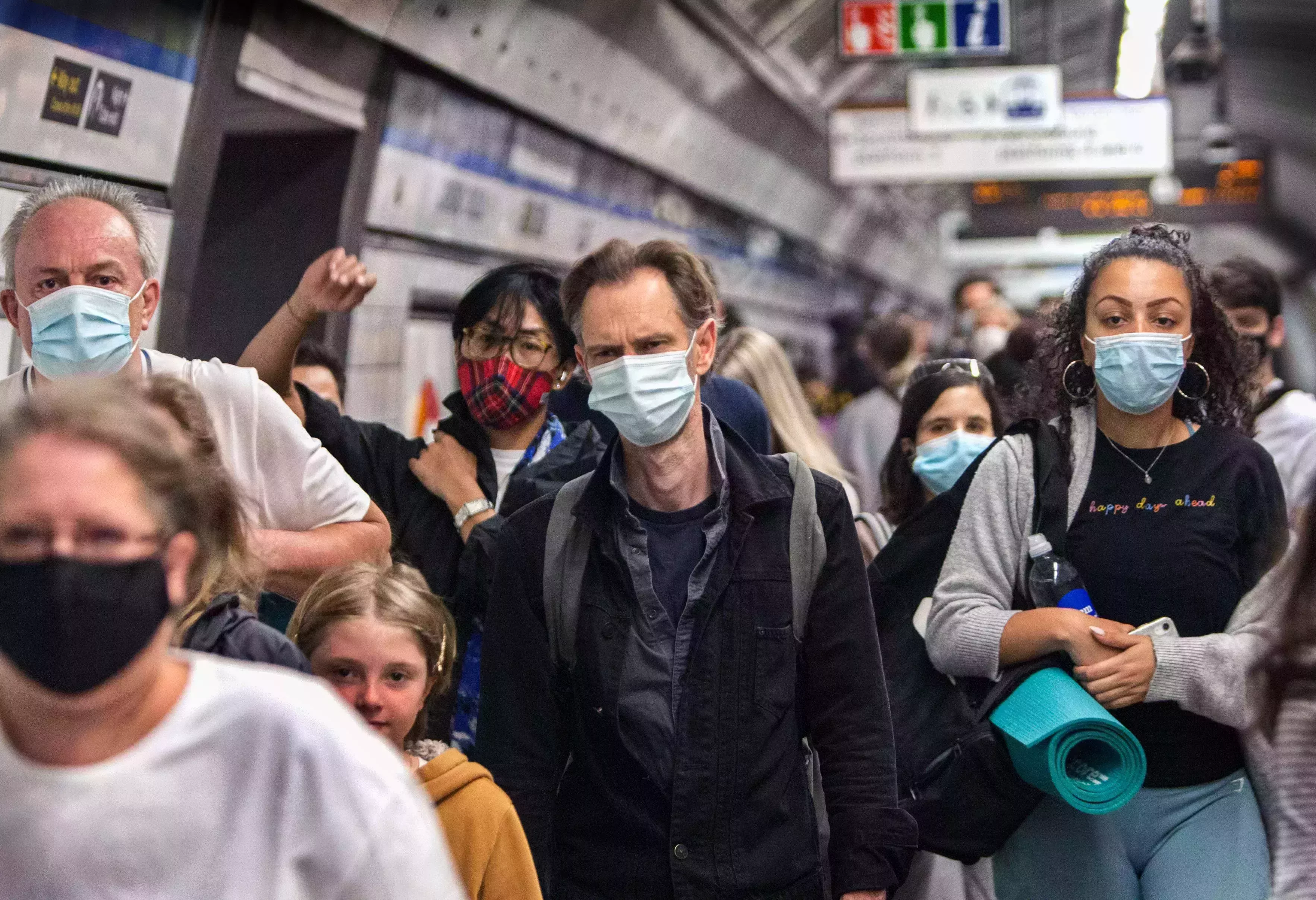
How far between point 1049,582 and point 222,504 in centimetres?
181

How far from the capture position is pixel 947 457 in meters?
4.53

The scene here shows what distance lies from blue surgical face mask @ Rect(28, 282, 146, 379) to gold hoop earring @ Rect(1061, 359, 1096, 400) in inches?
79.4

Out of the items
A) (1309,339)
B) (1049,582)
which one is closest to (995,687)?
(1049,582)

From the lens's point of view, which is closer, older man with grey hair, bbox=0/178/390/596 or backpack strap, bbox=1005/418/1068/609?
older man with grey hair, bbox=0/178/390/596

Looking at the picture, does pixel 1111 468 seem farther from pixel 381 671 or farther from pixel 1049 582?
pixel 381 671

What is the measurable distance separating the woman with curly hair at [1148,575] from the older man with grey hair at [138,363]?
4.38 ft

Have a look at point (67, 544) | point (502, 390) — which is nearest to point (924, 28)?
point (502, 390)

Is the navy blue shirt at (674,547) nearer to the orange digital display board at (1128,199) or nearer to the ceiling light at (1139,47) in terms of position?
the ceiling light at (1139,47)

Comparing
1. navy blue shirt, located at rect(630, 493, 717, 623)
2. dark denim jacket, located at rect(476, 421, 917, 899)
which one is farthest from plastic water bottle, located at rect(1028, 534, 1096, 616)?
navy blue shirt, located at rect(630, 493, 717, 623)

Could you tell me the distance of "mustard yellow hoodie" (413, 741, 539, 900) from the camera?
266 centimetres

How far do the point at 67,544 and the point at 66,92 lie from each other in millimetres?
3406

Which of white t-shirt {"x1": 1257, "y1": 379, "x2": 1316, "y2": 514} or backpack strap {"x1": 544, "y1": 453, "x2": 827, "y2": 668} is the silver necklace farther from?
white t-shirt {"x1": 1257, "y1": 379, "x2": 1316, "y2": 514}

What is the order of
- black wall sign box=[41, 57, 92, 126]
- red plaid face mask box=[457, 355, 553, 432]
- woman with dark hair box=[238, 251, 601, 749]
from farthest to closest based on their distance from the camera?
black wall sign box=[41, 57, 92, 126] → red plaid face mask box=[457, 355, 553, 432] → woman with dark hair box=[238, 251, 601, 749]

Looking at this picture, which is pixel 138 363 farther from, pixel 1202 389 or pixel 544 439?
pixel 1202 389
